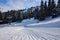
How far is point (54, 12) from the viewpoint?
2224 inches

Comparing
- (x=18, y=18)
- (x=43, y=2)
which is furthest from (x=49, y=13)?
(x=18, y=18)

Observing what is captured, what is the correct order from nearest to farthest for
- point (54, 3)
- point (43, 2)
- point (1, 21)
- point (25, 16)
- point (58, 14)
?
point (58, 14) → point (54, 3) → point (43, 2) → point (1, 21) → point (25, 16)

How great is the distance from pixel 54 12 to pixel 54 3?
7.59m

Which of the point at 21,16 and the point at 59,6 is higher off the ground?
the point at 59,6

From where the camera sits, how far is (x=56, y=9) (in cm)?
5778

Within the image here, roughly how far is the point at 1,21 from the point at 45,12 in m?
29.3

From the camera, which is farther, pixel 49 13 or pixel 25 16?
pixel 25 16

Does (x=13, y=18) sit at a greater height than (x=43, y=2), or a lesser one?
lesser

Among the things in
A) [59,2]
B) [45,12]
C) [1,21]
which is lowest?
[1,21]

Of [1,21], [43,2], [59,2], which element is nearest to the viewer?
[59,2]

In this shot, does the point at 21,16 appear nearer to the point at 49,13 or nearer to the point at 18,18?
the point at 18,18

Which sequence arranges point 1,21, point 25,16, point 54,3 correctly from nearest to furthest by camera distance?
point 54,3 < point 1,21 < point 25,16

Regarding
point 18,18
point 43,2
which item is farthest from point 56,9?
point 18,18

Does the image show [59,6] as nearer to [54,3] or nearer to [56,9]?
[56,9]
